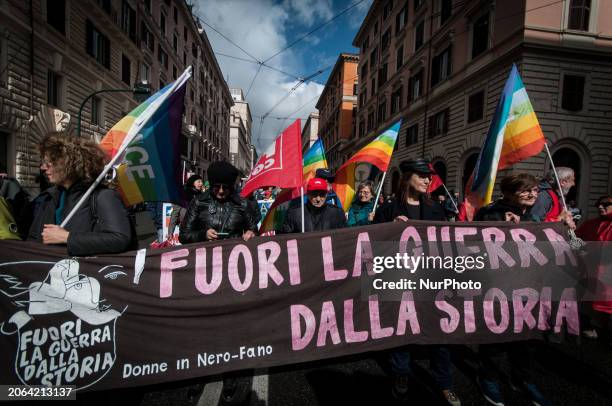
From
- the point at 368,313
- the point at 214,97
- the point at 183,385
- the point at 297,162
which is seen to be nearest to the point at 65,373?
the point at 183,385

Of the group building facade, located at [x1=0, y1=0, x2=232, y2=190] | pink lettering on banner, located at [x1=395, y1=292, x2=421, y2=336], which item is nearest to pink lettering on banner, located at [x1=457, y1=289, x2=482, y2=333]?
pink lettering on banner, located at [x1=395, y1=292, x2=421, y2=336]

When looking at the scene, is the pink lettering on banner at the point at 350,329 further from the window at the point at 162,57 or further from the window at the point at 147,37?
the window at the point at 162,57

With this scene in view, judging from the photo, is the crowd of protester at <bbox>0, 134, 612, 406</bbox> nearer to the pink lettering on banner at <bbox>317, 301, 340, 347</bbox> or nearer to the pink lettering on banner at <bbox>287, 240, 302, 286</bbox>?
the pink lettering on banner at <bbox>287, 240, 302, 286</bbox>

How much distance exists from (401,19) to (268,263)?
28.6m

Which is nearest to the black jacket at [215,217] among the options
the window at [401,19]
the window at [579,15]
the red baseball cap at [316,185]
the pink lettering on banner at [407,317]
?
the red baseball cap at [316,185]

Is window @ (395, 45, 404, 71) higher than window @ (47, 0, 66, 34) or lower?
higher

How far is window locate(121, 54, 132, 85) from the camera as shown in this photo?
64.4 feet

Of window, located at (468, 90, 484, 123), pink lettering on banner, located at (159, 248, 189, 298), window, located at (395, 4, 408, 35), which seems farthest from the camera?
window, located at (395, 4, 408, 35)

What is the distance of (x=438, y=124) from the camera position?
739 inches

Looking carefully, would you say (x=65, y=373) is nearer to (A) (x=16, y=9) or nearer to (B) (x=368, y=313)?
(B) (x=368, y=313)

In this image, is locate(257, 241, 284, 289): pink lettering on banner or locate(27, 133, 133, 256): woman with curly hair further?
locate(257, 241, 284, 289): pink lettering on banner

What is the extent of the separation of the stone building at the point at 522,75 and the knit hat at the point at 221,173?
1328 cm

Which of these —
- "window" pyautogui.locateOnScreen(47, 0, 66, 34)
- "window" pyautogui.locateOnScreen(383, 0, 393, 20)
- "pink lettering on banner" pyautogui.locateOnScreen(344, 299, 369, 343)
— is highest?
"window" pyautogui.locateOnScreen(383, 0, 393, 20)

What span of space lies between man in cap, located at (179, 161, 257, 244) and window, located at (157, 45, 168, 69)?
2857 cm
